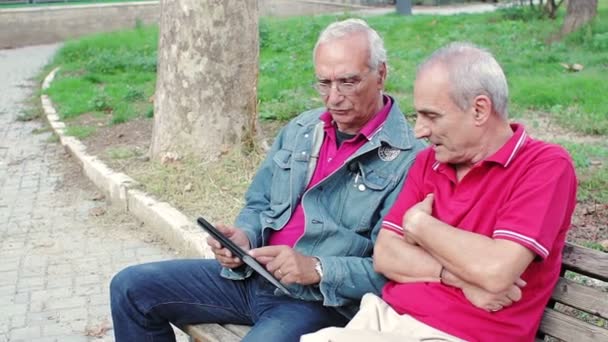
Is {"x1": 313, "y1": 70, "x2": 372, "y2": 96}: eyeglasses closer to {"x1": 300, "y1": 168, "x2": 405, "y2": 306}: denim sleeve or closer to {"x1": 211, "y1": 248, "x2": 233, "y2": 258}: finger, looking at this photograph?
{"x1": 300, "y1": 168, "x2": 405, "y2": 306}: denim sleeve

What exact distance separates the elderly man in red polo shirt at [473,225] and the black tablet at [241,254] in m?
0.36

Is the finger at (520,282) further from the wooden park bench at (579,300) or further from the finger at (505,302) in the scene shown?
the wooden park bench at (579,300)

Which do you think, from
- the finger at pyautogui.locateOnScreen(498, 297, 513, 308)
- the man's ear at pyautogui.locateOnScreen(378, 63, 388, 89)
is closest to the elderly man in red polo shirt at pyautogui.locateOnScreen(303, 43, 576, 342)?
the finger at pyautogui.locateOnScreen(498, 297, 513, 308)

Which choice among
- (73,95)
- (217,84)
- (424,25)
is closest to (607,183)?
(217,84)

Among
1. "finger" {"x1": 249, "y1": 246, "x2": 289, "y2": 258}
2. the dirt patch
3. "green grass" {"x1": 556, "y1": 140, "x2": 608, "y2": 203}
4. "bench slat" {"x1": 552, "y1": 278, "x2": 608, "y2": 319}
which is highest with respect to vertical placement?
"bench slat" {"x1": 552, "y1": 278, "x2": 608, "y2": 319}

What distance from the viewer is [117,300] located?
130 inches

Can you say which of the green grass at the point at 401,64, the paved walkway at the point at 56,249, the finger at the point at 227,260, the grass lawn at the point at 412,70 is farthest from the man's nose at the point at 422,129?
the green grass at the point at 401,64

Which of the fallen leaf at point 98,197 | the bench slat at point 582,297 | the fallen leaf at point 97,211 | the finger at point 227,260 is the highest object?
the bench slat at point 582,297

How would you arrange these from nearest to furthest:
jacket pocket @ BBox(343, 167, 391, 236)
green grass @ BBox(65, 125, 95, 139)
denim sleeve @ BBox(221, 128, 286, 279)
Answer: jacket pocket @ BBox(343, 167, 391, 236), denim sleeve @ BBox(221, 128, 286, 279), green grass @ BBox(65, 125, 95, 139)

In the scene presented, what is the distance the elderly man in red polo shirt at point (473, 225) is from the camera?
8.10 ft

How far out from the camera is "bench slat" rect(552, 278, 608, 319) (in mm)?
2545

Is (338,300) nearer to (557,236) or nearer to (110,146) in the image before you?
(557,236)

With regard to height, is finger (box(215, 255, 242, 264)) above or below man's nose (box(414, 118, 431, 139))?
below

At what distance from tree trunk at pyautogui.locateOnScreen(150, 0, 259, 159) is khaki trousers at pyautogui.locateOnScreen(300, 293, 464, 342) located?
160 inches
